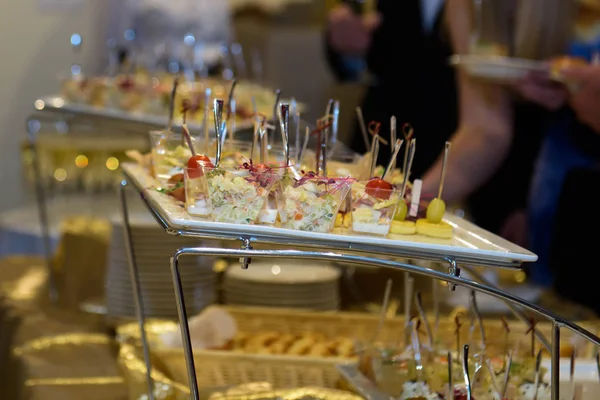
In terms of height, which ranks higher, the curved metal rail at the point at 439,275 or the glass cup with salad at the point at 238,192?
the glass cup with salad at the point at 238,192

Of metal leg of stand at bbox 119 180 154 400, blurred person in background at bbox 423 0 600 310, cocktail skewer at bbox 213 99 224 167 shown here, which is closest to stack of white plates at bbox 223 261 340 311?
blurred person in background at bbox 423 0 600 310

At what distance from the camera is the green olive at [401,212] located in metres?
1.39

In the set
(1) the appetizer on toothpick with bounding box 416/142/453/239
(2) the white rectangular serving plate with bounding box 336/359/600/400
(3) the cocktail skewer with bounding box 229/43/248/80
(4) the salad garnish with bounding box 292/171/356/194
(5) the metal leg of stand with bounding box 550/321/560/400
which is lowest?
(2) the white rectangular serving plate with bounding box 336/359/600/400

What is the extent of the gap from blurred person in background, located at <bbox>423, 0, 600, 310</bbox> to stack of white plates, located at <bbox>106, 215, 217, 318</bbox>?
819 mm

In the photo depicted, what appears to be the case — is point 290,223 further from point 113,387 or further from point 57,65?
point 57,65

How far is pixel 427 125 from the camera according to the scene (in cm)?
343

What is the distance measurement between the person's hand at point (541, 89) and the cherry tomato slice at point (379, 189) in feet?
4.68

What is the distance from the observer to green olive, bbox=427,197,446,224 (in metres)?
1.39

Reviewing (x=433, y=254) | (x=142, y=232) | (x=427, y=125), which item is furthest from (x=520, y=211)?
(x=433, y=254)

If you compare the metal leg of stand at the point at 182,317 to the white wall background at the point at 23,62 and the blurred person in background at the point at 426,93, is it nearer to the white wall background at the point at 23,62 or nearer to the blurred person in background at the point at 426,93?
the blurred person in background at the point at 426,93

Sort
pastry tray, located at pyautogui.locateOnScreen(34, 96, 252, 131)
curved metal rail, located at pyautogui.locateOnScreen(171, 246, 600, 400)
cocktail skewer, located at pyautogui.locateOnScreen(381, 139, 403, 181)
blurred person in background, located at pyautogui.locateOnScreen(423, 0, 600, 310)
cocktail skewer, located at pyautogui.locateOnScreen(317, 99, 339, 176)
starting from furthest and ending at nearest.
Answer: blurred person in background, located at pyautogui.locateOnScreen(423, 0, 600, 310)
pastry tray, located at pyautogui.locateOnScreen(34, 96, 252, 131)
cocktail skewer, located at pyautogui.locateOnScreen(317, 99, 339, 176)
cocktail skewer, located at pyautogui.locateOnScreen(381, 139, 403, 181)
curved metal rail, located at pyautogui.locateOnScreen(171, 246, 600, 400)

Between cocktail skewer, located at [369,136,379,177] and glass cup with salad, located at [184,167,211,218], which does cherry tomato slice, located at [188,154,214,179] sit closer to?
glass cup with salad, located at [184,167,211,218]

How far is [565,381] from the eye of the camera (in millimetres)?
1602

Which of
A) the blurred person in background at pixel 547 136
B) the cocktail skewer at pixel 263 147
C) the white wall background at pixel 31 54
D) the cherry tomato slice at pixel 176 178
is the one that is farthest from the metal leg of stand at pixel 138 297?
the white wall background at pixel 31 54
